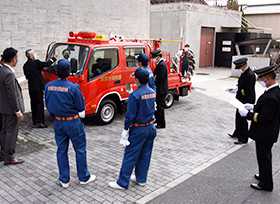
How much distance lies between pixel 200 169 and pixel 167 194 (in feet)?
3.77

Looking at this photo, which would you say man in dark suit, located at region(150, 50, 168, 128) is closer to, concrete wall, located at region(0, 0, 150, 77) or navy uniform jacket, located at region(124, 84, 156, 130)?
navy uniform jacket, located at region(124, 84, 156, 130)

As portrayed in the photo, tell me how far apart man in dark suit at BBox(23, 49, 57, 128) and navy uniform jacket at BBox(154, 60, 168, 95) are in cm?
279

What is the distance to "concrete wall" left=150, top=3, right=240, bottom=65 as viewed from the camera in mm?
19859

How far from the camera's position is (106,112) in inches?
316

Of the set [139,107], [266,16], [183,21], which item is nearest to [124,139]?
[139,107]

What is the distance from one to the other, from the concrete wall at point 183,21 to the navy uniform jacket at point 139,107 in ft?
53.9

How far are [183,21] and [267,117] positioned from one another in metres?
16.7

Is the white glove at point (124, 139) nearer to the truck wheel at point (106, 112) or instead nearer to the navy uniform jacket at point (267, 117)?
Result: the navy uniform jacket at point (267, 117)

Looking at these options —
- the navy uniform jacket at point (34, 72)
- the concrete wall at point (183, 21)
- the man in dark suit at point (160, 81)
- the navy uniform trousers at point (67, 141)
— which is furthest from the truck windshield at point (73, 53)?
the concrete wall at point (183, 21)

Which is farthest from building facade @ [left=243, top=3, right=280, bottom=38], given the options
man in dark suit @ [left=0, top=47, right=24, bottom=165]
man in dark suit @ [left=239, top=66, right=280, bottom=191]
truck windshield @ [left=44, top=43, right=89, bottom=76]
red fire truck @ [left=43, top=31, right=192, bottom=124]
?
man in dark suit @ [left=0, top=47, right=24, bottom=165]

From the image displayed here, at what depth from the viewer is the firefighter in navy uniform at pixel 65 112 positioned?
4.24 meters

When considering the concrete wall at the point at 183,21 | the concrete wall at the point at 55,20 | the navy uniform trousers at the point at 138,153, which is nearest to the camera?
the navy uniform trousers at the point at 138,153

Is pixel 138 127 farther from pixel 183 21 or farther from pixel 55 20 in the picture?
pixel 183 21

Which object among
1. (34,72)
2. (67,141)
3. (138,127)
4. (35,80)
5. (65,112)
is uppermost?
(34,72)
